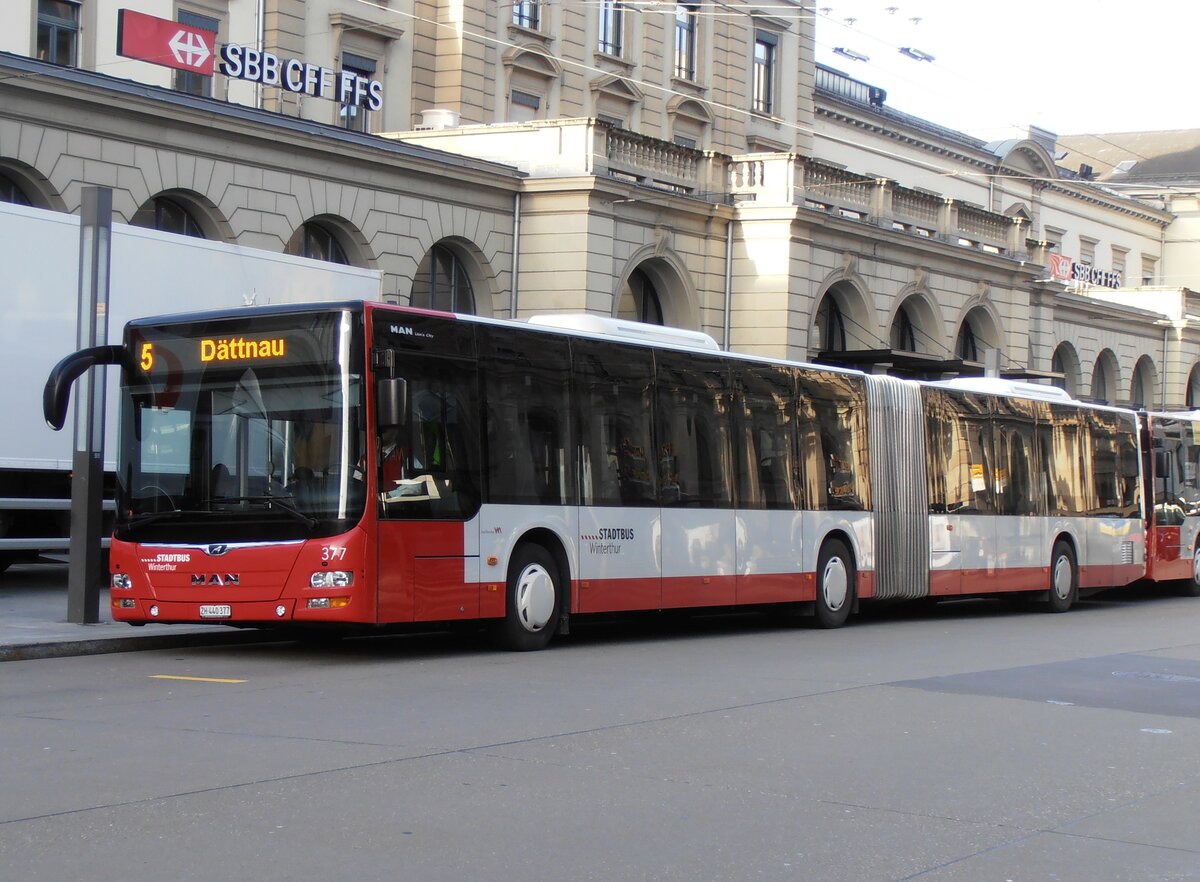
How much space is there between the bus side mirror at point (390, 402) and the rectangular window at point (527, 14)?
29.3 metres

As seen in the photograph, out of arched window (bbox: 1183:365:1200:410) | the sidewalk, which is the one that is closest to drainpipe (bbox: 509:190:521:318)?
the sidewalk

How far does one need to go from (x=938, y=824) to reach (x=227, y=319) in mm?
8194

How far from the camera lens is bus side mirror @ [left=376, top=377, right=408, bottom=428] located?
13188mm

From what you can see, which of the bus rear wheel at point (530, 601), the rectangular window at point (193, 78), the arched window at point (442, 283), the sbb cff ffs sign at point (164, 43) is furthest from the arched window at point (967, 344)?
the bus rear wheel at point (530, 601)

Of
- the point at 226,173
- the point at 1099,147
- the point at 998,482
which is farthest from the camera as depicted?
the point at 1099,147

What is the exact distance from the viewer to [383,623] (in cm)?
1352

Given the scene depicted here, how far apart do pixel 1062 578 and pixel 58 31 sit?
68.9 ft

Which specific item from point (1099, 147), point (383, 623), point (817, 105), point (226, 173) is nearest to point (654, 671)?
point (383, 623)

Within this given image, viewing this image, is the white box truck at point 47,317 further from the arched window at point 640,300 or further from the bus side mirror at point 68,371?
the arched window at point 640,300

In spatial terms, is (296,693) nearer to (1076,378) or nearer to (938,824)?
(938,824)

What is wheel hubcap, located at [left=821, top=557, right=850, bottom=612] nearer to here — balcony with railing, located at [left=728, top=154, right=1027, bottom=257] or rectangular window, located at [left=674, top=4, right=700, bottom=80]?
balcony with railing, located at [left=728, top=154, right=1027, bottom=257]

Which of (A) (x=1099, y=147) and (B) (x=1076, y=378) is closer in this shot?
(B) (x=1076, y=378)

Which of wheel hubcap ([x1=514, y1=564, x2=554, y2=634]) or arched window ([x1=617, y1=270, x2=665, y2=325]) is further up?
arched window ([x1=617, y1=270, x2=665, y2=325])

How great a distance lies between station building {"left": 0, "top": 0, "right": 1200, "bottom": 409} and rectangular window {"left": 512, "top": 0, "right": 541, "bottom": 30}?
0.44 feet
